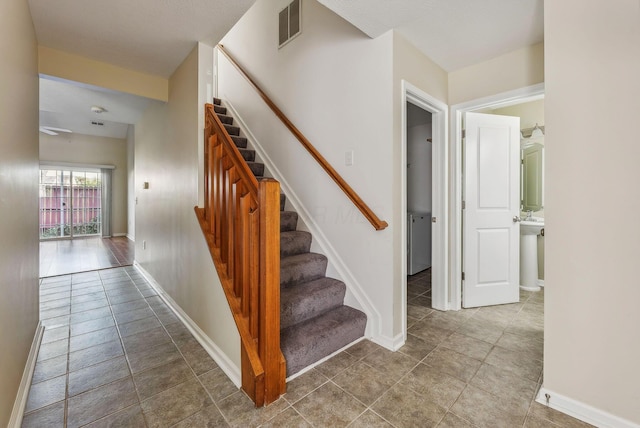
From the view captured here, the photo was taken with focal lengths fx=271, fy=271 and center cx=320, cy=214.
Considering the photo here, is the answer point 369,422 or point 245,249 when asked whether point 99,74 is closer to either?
point 245,249

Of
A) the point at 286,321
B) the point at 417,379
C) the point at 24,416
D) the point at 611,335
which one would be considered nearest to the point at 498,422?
the point at 417,379

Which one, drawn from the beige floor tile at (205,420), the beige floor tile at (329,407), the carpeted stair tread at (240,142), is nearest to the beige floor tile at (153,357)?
the beige floor tile at (205,420)

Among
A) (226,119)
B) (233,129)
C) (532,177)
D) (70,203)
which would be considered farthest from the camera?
(70,203)

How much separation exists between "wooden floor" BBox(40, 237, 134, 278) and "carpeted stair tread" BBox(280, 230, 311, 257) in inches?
148

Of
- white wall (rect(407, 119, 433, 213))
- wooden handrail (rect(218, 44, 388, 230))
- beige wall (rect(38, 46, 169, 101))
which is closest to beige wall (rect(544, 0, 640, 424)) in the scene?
wooden handrail (rect(218, 44, 388, 230))

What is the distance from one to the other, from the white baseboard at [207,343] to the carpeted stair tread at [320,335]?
34 cm

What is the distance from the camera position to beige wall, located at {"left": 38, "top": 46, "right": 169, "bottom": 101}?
228 centimetres

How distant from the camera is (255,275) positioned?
5.04ft

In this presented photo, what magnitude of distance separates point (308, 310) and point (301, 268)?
1.21ft

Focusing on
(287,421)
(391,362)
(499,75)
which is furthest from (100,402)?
(499,75)

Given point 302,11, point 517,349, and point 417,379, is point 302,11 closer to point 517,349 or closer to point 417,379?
point 417,379

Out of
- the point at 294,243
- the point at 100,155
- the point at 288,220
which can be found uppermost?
the point at 100,155

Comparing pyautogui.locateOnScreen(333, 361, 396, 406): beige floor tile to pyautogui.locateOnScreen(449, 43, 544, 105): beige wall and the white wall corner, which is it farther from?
pyautogui.locateOnScreen(449, 43, 544, 105): beige wall

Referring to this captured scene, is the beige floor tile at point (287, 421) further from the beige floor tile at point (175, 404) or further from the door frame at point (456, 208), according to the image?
the door frame at point (456, 208)
